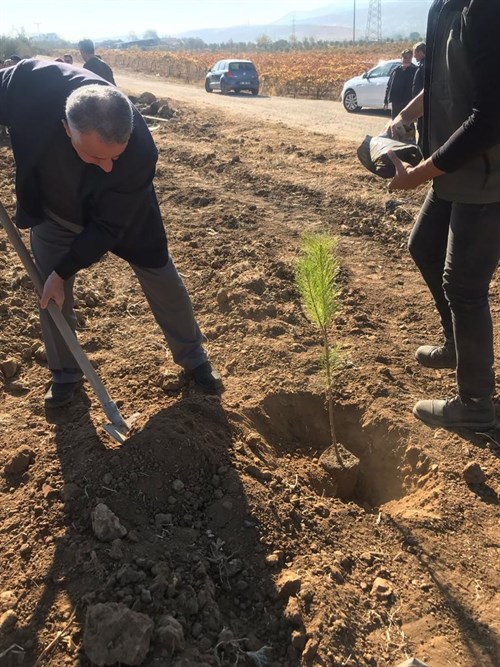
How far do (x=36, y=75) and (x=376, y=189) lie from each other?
17.0ft

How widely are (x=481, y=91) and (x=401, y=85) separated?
9048mm

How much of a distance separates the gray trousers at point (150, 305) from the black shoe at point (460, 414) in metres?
1.36

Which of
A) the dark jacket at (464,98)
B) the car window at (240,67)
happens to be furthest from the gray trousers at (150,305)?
the car window at (240,67)

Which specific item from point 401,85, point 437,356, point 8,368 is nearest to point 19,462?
point 8,368

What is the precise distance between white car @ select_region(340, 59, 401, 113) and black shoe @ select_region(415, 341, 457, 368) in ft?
47.0

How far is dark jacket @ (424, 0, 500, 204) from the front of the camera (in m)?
2.12

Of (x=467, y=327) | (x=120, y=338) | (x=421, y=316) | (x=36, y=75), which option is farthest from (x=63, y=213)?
(x=421, y=316)

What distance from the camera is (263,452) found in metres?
3.04

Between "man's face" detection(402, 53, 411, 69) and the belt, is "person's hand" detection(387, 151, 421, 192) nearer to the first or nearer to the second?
the belt

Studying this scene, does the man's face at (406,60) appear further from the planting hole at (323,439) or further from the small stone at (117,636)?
the small stone at (117,636)

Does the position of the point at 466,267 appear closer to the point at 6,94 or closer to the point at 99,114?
the point at 99,114

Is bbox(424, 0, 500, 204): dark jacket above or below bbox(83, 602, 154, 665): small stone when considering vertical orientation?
above

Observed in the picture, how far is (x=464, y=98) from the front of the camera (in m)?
2.40

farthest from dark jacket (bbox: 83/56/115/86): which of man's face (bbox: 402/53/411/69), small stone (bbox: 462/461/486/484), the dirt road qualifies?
small stone (bbox: 462/461/486/484)
